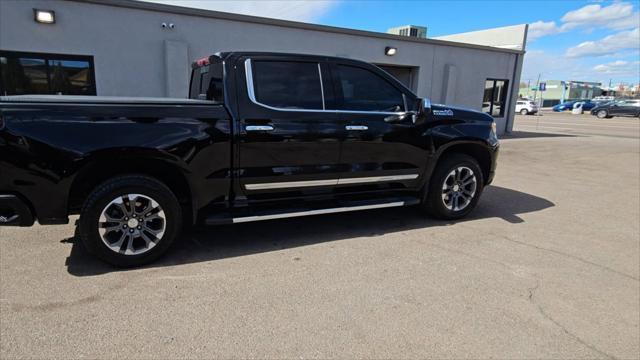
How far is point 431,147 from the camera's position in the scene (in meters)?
4.82

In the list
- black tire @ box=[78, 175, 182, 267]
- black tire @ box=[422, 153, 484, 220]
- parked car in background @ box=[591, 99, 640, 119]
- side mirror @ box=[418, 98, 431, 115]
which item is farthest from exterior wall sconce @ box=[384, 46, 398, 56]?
parked car in background @ box=[591, 99, 640, 119]

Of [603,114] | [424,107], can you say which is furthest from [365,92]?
[603,114]

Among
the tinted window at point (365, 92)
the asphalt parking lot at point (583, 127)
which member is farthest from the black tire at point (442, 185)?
the asphalt parking lot at point (583, 127)

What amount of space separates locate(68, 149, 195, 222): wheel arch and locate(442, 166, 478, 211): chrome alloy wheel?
10.1 ft

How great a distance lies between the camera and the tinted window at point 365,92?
4.36 m

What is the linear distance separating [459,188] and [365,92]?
5.94 ft

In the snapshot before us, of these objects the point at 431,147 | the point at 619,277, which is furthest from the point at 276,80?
the point at 619,277

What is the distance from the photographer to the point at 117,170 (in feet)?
11.8

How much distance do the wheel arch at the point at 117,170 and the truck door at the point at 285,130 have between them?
622mm

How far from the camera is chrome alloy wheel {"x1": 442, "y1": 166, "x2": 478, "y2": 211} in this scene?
5.09 metres

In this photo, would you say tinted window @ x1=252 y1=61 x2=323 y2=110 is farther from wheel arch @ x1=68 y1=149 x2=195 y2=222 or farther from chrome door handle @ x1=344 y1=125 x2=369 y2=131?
wheel arch @ x1=68 y1=149 x2=195 y2=222

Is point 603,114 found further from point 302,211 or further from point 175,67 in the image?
point 302,211

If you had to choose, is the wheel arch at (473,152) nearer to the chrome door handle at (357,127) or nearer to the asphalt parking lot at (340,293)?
the asphalt parking lot at (340,293)

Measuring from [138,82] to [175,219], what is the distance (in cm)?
701
